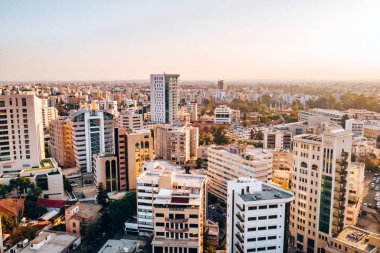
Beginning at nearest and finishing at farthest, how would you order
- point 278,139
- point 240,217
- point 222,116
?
point 240,217 < point 278,139 < point 222,116

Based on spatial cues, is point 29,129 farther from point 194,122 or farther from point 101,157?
point 194,122

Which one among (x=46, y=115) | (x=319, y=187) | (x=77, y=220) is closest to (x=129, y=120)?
(x=46, y=115)

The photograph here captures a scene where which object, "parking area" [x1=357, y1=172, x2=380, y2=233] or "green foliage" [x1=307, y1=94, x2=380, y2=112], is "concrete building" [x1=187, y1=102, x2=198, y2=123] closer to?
"green foliage" [x1=307, y1=94, x2=380, y2=112]

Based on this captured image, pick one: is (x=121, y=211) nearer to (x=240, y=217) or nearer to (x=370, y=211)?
(x=240, y=217)

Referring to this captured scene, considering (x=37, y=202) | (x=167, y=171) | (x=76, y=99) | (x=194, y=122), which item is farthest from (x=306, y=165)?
(x=76, y=99)

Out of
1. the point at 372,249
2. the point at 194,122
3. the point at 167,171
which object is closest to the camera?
the point at 372,249

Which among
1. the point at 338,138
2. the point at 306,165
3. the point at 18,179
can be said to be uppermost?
the point at 338,138
